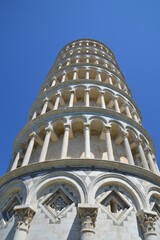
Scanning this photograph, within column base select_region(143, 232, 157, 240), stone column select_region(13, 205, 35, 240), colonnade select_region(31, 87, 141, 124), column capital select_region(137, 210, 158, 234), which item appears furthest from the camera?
colonnade select_region(31, 87, 141, 124)

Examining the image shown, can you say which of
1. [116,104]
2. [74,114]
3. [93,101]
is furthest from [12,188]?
[93,101]

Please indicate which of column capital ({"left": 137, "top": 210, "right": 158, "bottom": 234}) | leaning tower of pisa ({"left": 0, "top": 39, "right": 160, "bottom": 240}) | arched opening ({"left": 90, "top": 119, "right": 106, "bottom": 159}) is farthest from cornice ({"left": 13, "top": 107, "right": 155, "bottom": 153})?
column capital ({"left": 137, "top": 210, "right": 158, "bottom": 234})

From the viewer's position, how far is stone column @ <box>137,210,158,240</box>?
950cm

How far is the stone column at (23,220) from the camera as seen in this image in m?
9.30

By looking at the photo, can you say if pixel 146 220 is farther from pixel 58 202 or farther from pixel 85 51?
pixel 85 51

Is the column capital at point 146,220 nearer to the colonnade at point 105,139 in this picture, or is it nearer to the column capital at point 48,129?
the colonnade at point 105,139

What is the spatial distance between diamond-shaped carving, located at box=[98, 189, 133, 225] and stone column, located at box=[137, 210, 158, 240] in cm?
57

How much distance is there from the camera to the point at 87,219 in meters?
9.23

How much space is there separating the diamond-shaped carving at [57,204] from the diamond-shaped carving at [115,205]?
134 cm

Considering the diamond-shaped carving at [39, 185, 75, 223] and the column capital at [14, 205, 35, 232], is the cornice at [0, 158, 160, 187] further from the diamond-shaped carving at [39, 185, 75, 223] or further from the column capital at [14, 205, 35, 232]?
the column capital at [14, 205, 35, 232]

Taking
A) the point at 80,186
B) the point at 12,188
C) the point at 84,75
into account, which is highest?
the point at 84,75

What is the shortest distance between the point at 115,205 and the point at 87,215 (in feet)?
6.03

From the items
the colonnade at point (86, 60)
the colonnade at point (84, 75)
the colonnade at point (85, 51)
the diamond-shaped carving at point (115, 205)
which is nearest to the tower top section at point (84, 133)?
the diamond-shaped carving at point (115, 205)

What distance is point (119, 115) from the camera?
1573 cm
